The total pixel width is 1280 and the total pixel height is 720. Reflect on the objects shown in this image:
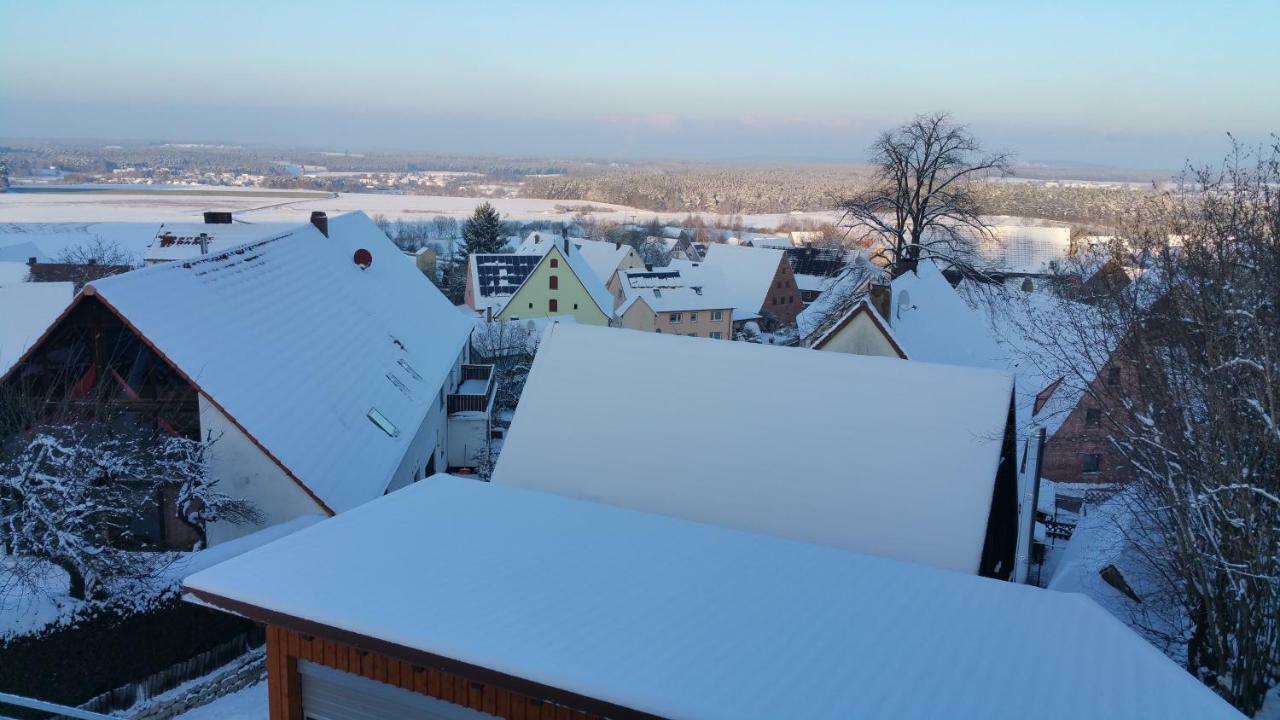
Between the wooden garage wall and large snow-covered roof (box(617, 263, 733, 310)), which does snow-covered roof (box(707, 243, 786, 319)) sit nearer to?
large snow-covered roof (box(617, 263, 733, 310))

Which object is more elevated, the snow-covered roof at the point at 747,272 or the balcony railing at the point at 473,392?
the snow-covered roof at the point at 747,272

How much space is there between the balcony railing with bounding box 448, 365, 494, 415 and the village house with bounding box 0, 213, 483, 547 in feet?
9.81

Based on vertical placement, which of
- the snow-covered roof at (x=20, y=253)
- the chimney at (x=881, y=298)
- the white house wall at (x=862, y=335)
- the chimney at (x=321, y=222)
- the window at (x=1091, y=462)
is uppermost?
the chimney at (x=321, y=222)

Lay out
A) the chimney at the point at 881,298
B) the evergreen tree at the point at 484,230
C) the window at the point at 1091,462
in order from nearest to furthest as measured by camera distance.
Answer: the chimney at the point at 881,298 < the window at the point at 1091,462 < the evergreen tree at the point at 484,230

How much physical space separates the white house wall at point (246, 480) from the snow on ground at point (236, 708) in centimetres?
331

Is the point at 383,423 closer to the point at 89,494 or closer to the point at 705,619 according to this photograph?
the point at 89,494

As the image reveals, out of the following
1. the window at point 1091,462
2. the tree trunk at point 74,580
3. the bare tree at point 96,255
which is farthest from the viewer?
the bare tree at point 96,255

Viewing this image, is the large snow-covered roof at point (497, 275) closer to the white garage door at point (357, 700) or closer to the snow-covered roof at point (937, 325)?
the snow-covered roof at point (937, 325)

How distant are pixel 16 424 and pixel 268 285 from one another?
5.91 metres

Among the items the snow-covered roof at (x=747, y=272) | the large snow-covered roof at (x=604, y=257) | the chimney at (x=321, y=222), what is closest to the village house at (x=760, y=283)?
the snow-covered roof at (x=747, y=272)

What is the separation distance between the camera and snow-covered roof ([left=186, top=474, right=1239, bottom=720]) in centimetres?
696

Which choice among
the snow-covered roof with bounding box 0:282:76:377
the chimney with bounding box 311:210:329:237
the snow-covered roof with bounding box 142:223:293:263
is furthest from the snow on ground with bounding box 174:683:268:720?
the snow-covered roof with bounding box 142:223:293:263

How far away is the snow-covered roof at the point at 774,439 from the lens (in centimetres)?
1156

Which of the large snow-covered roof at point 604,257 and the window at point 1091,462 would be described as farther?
the large snow-covered roof at point 604,257
